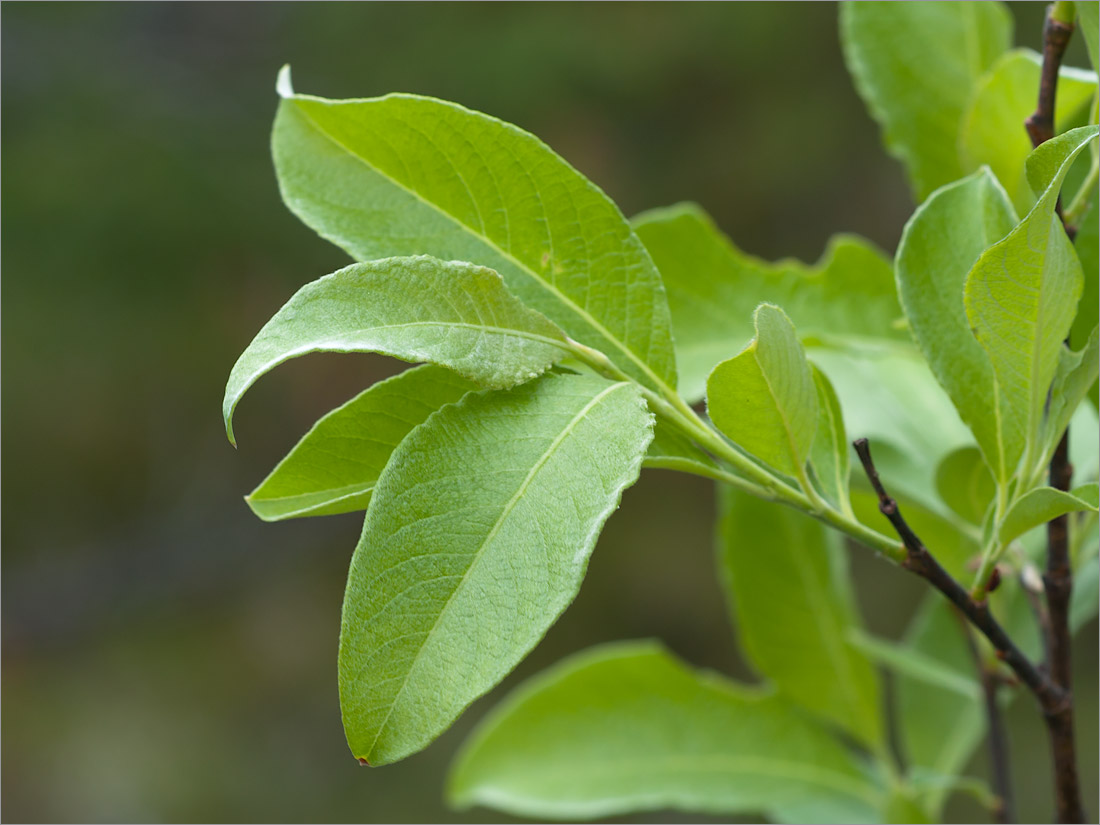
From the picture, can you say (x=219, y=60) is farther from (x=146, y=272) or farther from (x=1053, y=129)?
(x=1053, y=129)

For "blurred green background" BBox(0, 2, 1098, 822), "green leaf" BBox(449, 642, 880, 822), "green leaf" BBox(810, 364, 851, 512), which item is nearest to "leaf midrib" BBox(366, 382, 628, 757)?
"green leaf" BBox(810, 364, 851, 512)

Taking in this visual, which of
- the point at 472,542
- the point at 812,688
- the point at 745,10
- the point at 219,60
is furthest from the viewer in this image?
the point at 219,60

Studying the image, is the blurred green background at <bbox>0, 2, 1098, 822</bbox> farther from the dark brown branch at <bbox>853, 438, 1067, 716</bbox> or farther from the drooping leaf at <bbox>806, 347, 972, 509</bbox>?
the dark brown branch at <bbox>853, 438, 1067, 716</bbox>

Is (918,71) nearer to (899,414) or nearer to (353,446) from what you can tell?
(899,414)

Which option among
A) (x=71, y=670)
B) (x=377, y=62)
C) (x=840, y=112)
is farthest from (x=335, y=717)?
(x=840, y=112)

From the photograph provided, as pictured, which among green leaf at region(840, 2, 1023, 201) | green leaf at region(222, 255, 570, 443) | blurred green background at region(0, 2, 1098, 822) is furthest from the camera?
blurred green background at region(0, 2, 1098, 822)

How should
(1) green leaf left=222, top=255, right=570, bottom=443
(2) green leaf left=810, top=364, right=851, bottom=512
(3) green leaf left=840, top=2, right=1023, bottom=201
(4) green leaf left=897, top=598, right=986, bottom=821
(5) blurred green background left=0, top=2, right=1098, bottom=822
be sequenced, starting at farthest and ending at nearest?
(5) blurred green background left=0, top=2, right=1098, bottom=822
(4) green leaf left=897, top=598, right=986, bottom=821
(3) green leaf left=840, top=2, right=1023, bottom=201
(2) green leaf left=810, top=364, right=851, bottom=512
(1) green leaf left=222, top=255, right=570, bottom=443
